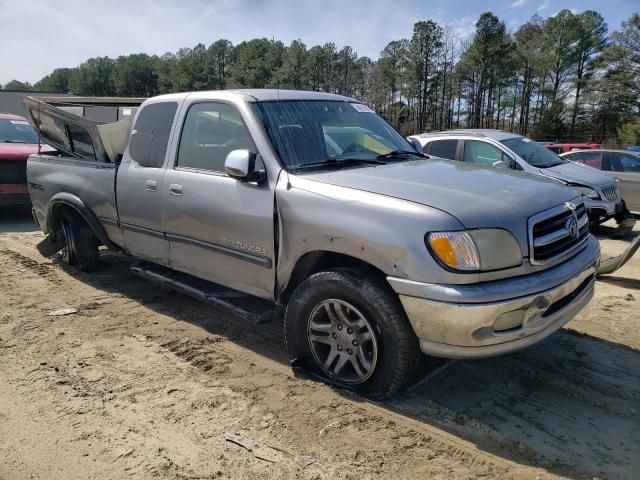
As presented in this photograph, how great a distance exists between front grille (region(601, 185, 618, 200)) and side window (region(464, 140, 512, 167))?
1.66 m

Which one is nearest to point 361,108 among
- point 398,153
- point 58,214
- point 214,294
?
point 398,153

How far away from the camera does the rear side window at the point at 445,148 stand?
363 inches

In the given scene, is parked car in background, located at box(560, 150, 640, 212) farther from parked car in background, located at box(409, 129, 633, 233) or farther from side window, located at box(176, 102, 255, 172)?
side window, located at box(176, 102, 255, 172)

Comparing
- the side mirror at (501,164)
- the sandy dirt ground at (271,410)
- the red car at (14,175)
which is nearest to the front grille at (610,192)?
the side mirror at (501,164)

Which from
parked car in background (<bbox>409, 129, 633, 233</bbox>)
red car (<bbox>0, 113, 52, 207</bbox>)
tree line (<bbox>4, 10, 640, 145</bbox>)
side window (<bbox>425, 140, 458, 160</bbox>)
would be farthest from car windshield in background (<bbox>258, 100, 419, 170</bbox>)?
tree line (<bbox>4, 10, 640, 145</bbox>)

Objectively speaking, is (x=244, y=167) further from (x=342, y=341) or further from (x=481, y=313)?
(x=481, y=313)

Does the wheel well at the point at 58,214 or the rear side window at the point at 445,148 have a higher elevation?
the rear side window at the point at 445,148

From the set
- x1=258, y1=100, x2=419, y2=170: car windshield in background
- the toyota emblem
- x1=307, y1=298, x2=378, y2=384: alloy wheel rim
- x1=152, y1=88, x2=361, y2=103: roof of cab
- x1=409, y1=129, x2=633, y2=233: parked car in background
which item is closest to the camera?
x1=307, y1=298, x2=378, y2=384: alloy wheel rim

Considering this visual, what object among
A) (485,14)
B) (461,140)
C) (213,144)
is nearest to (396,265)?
(213,144)

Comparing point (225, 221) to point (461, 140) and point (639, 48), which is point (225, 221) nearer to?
point (461, 140)

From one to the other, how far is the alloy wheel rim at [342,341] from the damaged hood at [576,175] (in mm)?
6306

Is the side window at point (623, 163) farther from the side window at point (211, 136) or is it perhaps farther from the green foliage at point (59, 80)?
the green foliage at point (59, 80)

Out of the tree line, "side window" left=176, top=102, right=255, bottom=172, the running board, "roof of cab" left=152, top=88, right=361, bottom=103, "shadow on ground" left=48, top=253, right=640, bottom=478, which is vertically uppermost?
the tree line

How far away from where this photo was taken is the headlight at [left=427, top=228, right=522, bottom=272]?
2.83 meters
